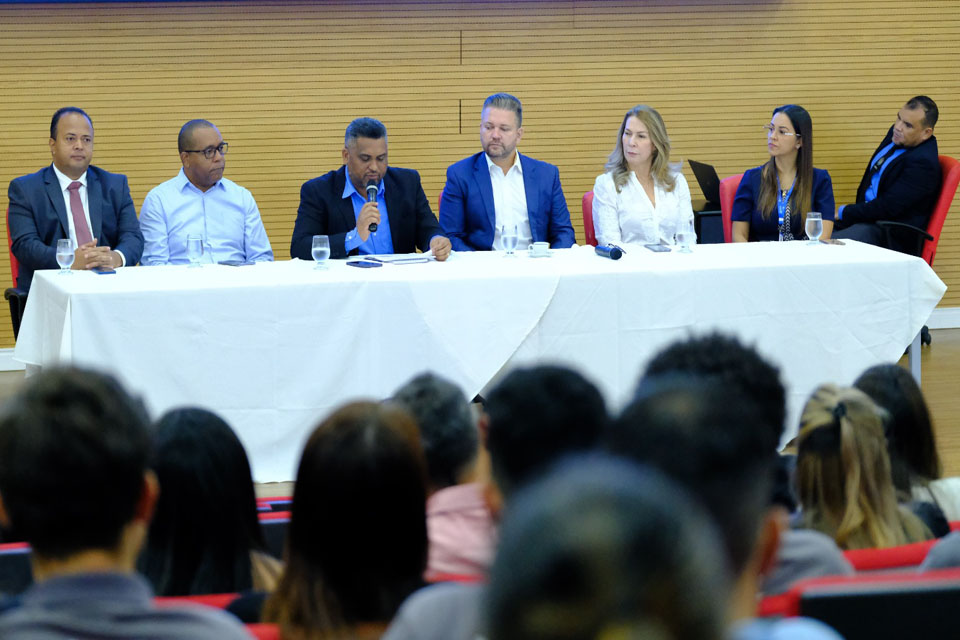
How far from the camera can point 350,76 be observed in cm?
597

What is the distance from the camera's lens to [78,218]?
4699mm

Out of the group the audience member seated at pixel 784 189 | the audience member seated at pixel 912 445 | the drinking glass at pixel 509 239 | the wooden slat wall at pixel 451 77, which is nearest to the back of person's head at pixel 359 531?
the audience member seated at pixel 912 445

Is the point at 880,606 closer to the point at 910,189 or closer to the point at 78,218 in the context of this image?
the point at 78,218

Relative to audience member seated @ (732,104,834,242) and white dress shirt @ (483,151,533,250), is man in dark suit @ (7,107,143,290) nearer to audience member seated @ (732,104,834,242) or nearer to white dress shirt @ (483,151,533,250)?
white dress shirt @ (483,151,533,250)

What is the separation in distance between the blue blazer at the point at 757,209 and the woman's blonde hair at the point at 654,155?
0.40 m

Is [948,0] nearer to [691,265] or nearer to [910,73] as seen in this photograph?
[910,73]

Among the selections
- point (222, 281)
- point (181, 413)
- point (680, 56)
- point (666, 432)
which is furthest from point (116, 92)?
point (666, 432)

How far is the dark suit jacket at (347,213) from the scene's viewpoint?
15.3ft

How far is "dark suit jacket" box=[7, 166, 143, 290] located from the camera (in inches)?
174

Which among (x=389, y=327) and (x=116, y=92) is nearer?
(x=389, y=327)

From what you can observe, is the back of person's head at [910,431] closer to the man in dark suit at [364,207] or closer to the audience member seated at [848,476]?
the audience member seated at [848,476]

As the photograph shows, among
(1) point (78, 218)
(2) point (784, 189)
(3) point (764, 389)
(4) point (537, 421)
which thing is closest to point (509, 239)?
(2) point (784, 189)

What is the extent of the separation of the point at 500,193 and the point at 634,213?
0.61 meters

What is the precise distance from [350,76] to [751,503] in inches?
209
